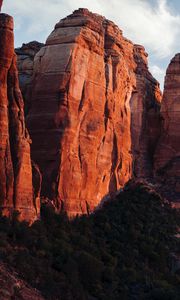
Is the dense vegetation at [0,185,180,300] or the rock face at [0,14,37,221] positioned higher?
the rock face at [0,14,37,221]

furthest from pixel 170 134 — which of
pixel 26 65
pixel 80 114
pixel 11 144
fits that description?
pixel 11 144

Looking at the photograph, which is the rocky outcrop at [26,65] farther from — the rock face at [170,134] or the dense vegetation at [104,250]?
the rock face at [170,134]

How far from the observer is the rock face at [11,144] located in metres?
41.6

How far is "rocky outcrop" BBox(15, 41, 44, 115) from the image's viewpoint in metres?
53.5

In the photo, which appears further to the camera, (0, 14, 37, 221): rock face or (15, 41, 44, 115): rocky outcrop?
(15, 41, 44, 115): rocky outcrop

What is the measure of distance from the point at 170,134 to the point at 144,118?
229cm

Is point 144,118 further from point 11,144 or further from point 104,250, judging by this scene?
point 11,144

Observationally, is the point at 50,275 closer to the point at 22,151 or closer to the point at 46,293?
the point at 46,293

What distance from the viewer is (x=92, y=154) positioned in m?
53.0

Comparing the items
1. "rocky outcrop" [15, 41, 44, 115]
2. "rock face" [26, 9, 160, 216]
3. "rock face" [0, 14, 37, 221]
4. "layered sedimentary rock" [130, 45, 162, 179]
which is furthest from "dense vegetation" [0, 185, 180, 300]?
"rocky outcrop" [15, 41, 44, 115]

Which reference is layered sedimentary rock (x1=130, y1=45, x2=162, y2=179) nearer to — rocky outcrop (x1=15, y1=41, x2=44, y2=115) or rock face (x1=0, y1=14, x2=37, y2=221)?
rocky outcrop (x1=15, y1=41, x2=44, y2=115)

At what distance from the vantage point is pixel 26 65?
57.1 metres

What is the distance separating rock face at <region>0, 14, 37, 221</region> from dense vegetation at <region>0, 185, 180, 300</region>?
1.23 meters

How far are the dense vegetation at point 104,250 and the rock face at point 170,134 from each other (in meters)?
4.45
